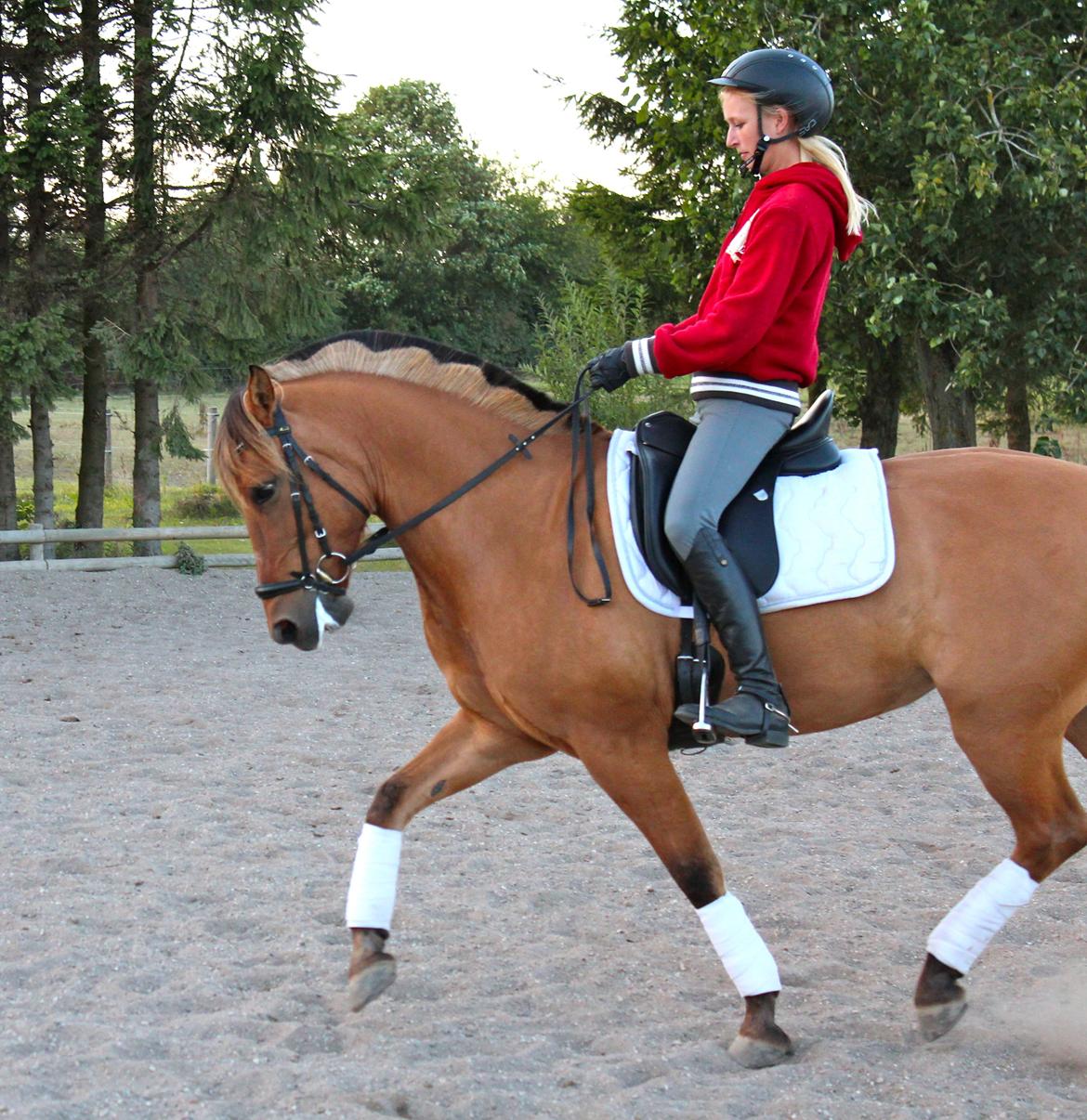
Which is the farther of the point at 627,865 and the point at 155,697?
the point at 155,697

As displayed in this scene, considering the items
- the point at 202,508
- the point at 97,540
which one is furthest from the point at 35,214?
the point at 202,508

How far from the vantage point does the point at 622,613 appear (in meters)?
3.67

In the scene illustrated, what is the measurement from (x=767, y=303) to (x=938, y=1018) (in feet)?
7.32

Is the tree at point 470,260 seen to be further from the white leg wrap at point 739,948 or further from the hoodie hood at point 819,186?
the white leg wrap at point 739,948

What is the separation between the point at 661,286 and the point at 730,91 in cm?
1632

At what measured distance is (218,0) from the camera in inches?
510

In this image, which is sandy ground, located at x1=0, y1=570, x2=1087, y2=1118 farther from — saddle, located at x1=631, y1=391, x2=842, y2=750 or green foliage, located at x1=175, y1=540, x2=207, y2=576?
green foliage, located at x1=175, y1=540, x2=207, y2=576

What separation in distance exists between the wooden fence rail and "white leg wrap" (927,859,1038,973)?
10329 mm

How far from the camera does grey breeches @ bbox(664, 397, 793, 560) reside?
143 inches

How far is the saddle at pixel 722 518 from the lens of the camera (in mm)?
3688

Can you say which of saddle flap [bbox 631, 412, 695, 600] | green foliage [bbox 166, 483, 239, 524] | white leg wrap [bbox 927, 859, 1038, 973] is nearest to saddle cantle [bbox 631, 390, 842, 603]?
saddle flap [bbox 631, 412, 695, 600]

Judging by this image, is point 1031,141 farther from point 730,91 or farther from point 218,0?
point 730,91

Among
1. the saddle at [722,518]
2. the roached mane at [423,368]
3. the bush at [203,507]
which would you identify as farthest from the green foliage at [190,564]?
the saddle at [722,518]

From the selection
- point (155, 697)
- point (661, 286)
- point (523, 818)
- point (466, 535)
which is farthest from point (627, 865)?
point (661, 286)
